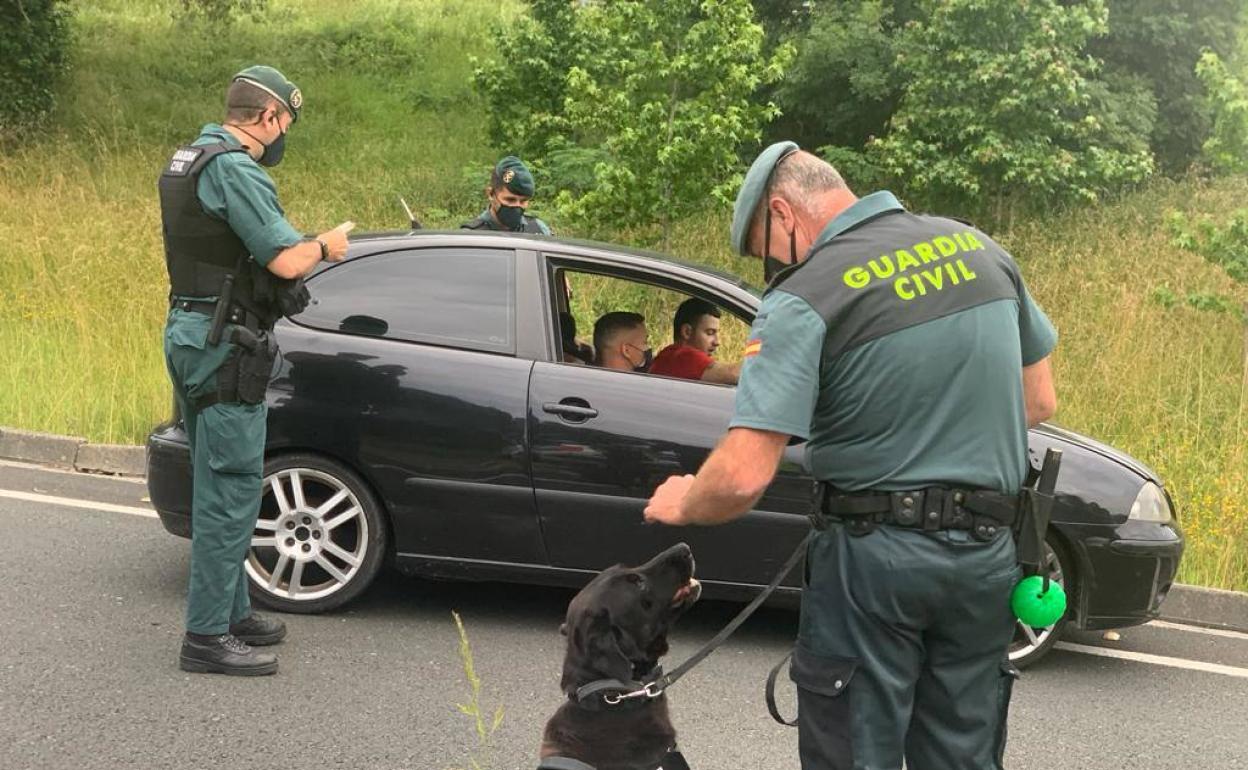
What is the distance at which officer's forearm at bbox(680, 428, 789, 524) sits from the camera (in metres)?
2.61

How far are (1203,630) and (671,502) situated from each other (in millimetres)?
4163

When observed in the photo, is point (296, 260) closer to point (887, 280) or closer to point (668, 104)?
point (887, 280)

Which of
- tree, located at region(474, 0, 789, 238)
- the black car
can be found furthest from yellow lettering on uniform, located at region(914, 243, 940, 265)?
tree, located at region(474, 0, 789, 238)

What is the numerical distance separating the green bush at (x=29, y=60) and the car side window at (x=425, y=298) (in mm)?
16606

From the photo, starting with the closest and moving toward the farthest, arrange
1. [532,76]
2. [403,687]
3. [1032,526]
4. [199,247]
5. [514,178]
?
[1032,526] → [199,247] → [403,687] → [514,178] → [532,76]

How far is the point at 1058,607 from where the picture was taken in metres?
2.71

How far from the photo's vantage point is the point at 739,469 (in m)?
2.61

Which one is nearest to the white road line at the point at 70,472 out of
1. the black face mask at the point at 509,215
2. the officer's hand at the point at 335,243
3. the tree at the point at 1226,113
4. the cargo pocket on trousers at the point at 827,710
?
the black face mask at the point at 509,215

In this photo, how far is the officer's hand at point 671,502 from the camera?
2732mm

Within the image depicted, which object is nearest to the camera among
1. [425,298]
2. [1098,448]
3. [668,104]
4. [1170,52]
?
[1098,448]

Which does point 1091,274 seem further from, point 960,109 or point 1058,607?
point 1058,607

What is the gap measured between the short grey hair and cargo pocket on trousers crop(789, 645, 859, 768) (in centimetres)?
94

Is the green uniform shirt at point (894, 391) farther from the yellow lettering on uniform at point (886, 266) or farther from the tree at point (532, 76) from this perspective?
the tree at point (532, 76)

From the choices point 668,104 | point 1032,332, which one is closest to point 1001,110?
point 668,104
